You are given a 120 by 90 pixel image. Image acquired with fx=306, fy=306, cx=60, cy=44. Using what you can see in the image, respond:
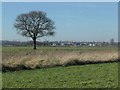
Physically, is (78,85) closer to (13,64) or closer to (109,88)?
(109,88)

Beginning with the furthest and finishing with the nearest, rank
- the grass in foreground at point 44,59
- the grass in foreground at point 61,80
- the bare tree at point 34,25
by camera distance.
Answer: the bare tree at point 34,25 < the grass in foreground at point 44,59 < the grass in foreground at point 61,80

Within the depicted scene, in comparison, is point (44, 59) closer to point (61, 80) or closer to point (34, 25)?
point (61, 80)

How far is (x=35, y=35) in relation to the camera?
6744 cm

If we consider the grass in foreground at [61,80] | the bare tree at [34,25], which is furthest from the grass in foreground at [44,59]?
the bare tree at [34,25]

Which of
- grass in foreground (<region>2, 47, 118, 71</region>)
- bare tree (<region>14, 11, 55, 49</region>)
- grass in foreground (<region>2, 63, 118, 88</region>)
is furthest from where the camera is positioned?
bare tree (<region>14, 11, 55, 49</region>)

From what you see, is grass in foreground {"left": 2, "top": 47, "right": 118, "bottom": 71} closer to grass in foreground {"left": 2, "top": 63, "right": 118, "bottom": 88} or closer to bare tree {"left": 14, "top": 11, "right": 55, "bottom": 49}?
grass in foreground {"left": 2, "top": 63, "right": 118, "bottom": 88}

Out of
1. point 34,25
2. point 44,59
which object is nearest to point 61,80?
point 44,59

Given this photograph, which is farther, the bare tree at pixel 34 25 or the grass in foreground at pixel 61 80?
the bare tree at pixel 34 25

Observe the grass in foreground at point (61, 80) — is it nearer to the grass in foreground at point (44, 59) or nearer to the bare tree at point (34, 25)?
the grass in foreground at point (44, 59)

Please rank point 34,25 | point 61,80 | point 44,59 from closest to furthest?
point 61,80 → point 44,59 → point 34,25

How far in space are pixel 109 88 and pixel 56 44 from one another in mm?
72713

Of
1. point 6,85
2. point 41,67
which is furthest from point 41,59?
point 6,85

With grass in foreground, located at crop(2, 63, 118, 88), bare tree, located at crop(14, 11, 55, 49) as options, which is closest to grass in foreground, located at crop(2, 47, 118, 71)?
grass in foreground, located at crop(2, 63, 118, 88)

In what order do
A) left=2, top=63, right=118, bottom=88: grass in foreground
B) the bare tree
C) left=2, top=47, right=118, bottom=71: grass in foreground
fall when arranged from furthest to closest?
the bare tree → left=2, top=47, right=118, bottom=71: grass in foreground → left=2, top=63, right=118, bottom=88: grass in foreground
